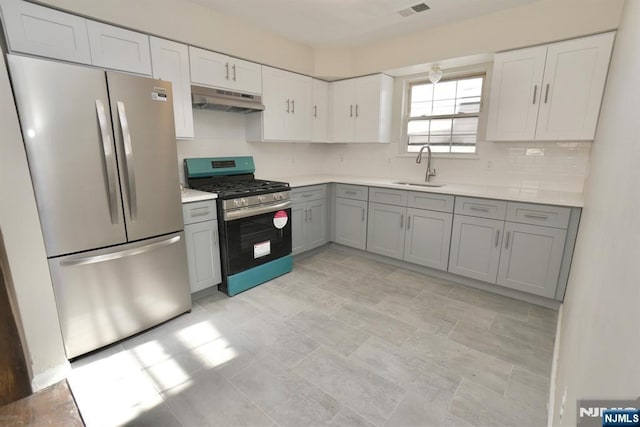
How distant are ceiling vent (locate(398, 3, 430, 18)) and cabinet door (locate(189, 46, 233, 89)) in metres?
1.78

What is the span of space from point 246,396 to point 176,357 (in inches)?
25.3

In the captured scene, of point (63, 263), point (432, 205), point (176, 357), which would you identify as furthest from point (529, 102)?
point (63, 263)

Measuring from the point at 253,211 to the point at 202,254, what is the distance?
61cm

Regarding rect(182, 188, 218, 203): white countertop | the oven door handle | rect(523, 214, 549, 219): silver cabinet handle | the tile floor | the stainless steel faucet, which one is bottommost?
the tile floor

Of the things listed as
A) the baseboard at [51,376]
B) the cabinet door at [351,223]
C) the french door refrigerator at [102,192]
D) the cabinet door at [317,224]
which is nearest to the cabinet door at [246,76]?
the french door refrigerator at [102,192]

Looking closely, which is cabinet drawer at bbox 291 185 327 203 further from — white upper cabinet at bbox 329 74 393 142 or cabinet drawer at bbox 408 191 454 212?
cabinet drawer at bbox 408 191 454 212

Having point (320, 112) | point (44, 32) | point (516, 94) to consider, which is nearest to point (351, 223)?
point (320, 112)

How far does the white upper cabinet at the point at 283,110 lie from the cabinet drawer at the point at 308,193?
0.70 meters

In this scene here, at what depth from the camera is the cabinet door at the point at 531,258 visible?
2.55 metres

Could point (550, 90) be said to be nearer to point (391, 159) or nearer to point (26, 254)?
point (391, 159)

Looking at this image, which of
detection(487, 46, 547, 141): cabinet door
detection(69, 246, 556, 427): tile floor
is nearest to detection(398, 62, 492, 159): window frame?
detection(487, 46, 547, 141): cabinet door

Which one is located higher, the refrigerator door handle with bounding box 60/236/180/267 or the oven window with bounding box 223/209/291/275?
the refrigerator door handle with bounding box 60/236/180/267

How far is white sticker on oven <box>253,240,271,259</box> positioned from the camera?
3.01m

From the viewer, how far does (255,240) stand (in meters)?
3.01
